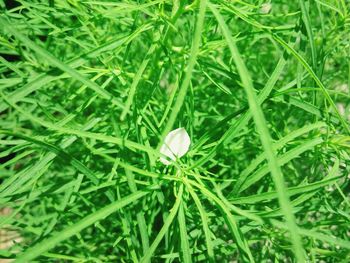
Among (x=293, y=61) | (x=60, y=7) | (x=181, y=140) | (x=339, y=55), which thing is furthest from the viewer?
(x=293, y=61)

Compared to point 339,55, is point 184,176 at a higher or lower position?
lower

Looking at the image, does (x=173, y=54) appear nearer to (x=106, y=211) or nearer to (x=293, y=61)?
(x=106, y=211)

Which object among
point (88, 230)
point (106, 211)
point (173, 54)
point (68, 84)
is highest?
point (68, 84)

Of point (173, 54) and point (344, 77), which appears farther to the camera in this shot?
point (344, 77)

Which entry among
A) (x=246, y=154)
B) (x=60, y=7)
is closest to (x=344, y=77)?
(x=246, y=154)

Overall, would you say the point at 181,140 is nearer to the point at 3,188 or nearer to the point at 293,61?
the point at 3,188

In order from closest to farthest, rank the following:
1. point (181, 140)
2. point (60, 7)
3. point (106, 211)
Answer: point (106, 211) → point (181, 140) → point (60, 7)
